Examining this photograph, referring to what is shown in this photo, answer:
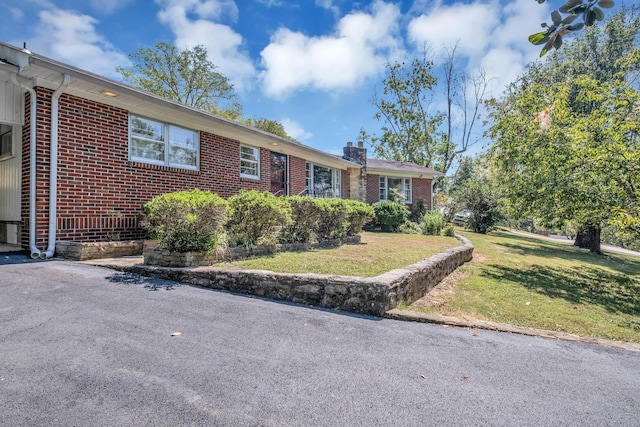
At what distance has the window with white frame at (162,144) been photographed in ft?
25.2

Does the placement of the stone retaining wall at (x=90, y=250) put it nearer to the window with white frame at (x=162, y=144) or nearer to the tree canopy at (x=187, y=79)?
the window with white frame at (x=162, y=144)

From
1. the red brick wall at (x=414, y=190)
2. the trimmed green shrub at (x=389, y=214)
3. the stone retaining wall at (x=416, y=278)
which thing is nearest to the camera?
the stone retaining wall at (x=416, y=278)

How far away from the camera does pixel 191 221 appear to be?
550cm

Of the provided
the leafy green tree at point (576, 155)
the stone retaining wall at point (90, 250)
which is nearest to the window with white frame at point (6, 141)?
the stone retaining wall at point (90, 250)

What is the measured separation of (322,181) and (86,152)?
33.9 feet

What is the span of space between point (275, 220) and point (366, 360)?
14.9 ft

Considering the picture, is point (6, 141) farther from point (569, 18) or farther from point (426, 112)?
point (426, 112)

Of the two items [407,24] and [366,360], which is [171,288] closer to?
[366,360]

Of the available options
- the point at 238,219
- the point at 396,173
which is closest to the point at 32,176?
the point at 238,219

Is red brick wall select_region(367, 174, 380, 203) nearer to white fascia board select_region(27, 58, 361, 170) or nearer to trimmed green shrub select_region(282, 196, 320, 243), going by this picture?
white fascia board select_region(27, 58, 361, 170)

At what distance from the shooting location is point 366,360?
289cm

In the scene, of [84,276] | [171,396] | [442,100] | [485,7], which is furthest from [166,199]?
[442,100]

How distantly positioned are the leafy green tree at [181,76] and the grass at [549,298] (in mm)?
25785

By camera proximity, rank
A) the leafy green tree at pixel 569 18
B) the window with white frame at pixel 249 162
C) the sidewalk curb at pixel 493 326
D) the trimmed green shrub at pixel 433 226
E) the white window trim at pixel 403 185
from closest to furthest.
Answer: the leafy green tree at pixel 569 18 → the sidewalk curb at pixel 493 326 → the window with white frame at pixel 249 162 → the trimmed green shrub at pixel 433 226 → the white window trim at pixel 403 185
